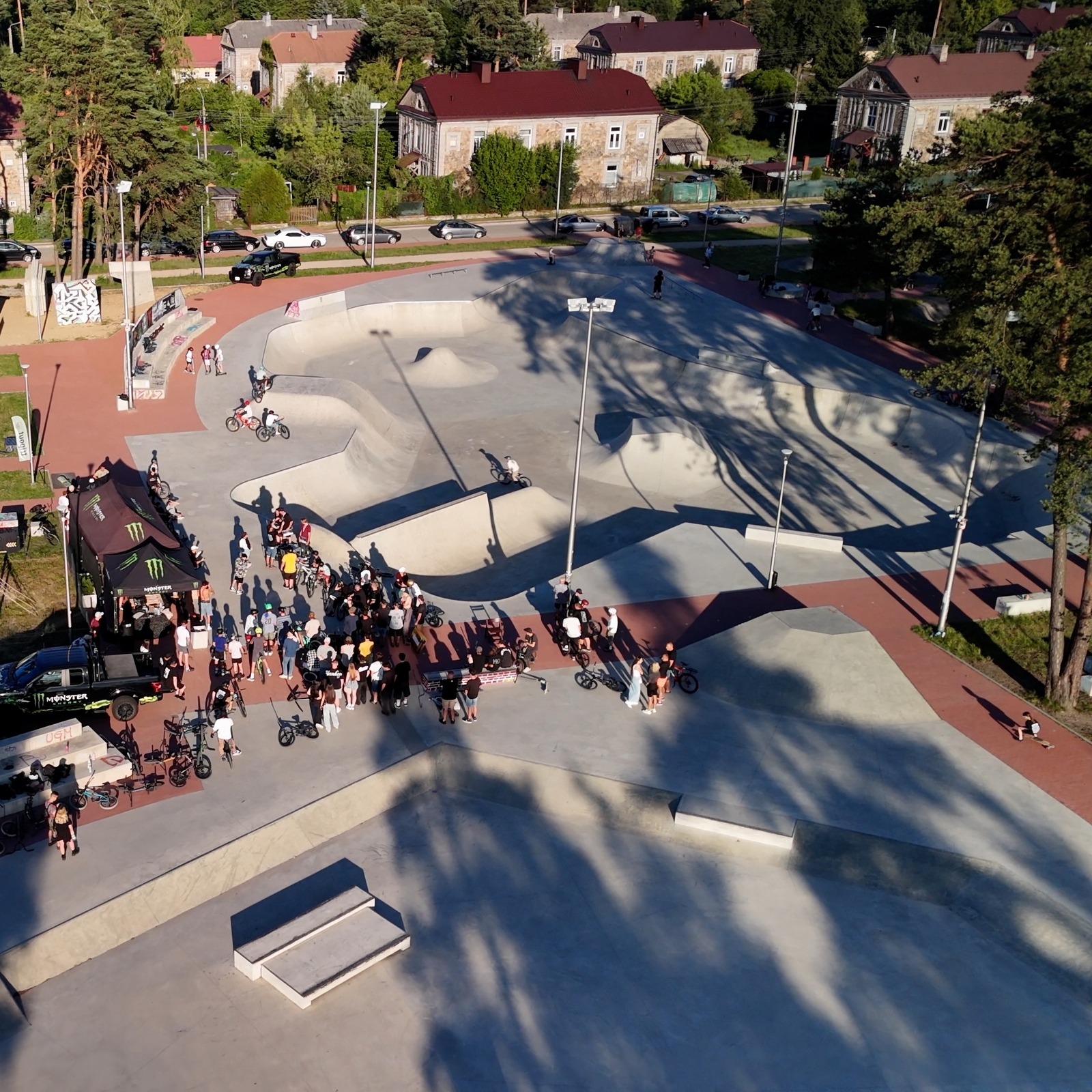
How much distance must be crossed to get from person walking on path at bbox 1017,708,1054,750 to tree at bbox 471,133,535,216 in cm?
5391

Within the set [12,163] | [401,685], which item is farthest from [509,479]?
[12,163]

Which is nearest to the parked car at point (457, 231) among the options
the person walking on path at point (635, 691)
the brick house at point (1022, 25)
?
the person walking on path at point (635, 691)

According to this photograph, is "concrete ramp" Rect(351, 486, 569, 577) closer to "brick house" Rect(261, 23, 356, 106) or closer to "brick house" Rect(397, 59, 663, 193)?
"brick house" Rect(397, 59, 663, 193)

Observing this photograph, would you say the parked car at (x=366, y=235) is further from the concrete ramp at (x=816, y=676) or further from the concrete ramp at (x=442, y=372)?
the concrete ramp at (x=816, y=676)

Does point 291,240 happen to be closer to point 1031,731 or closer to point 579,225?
point 579,225

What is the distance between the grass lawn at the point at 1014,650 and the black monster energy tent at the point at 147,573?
17.0 meters

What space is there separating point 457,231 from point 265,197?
35.1 feet

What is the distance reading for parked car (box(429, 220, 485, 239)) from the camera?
64.8 metres

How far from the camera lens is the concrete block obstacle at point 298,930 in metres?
18.0

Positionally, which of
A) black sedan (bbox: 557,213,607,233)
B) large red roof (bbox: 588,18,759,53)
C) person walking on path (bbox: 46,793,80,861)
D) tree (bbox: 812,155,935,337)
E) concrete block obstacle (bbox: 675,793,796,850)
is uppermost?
large red roof (bbox: 588,18,759,53)

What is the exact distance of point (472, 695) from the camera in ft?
76.3

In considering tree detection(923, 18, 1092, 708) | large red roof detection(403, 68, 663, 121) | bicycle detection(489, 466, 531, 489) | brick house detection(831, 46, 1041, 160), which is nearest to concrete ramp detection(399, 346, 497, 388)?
bicycle detection(489, 466, 531, 489)

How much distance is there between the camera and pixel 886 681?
24.8 m

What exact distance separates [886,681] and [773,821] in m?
5.09
